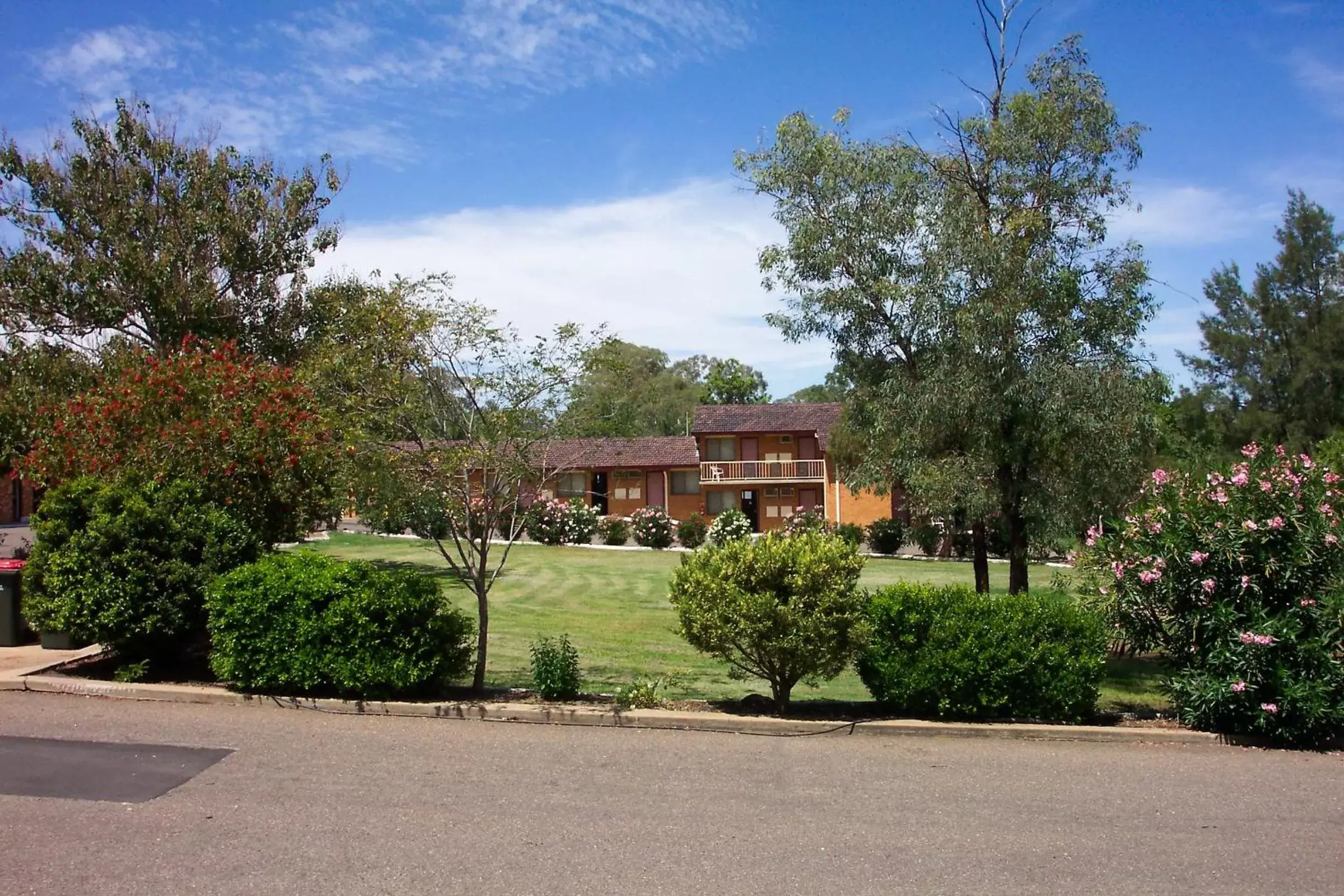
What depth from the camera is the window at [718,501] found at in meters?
49.8

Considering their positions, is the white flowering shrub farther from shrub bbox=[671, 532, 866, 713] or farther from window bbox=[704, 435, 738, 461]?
shrub bbox=[671, 532, 866, 713]

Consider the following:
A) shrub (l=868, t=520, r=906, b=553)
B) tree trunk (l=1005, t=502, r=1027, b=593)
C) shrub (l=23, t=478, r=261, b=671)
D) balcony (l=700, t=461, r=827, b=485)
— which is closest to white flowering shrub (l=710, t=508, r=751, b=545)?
shrub (l=868, t=520, r=906, b=553)

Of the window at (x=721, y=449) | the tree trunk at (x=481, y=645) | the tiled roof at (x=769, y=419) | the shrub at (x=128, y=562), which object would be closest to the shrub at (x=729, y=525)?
the tiled roof at (x=769, y=419)

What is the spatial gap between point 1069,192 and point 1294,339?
3412 centimetres

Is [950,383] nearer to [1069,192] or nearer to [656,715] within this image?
[1069,192]

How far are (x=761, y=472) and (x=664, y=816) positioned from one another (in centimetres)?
4291

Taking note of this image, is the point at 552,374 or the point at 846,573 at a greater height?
the point at 552,374

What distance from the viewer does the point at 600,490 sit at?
51.6m

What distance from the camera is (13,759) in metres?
7.05

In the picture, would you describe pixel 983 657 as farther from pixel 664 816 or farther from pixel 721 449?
pixel 721 449

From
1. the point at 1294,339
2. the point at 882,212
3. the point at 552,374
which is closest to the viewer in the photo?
the point at 552,374

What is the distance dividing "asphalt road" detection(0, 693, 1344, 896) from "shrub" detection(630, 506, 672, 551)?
2970 cm

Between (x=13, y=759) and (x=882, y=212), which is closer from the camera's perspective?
(x=13, y=759)

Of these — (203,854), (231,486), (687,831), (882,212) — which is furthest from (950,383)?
(203,854)
